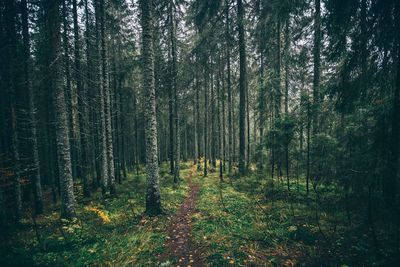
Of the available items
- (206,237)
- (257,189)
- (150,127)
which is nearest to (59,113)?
(150,127)

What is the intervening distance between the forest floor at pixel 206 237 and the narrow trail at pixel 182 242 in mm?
26

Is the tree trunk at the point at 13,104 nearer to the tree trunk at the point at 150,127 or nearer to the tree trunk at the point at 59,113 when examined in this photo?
the tree trunk at the point at 59,113

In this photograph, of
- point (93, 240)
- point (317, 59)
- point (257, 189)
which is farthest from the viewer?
point (317, 59)

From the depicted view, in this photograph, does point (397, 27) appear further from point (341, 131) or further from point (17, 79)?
point (17, 79)


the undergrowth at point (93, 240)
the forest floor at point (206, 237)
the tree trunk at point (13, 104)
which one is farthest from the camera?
the tree trunk at point (13, 104)

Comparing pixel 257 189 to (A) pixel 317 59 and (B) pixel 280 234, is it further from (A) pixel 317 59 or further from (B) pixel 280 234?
(A) pixel 317 59

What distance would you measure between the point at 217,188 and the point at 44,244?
354 inches

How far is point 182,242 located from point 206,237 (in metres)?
0.77

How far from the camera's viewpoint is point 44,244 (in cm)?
582

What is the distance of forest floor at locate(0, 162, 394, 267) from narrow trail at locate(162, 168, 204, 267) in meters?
0.03

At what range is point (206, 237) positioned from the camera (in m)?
6.18

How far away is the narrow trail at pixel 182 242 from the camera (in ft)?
16.9

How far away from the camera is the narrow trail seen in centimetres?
516

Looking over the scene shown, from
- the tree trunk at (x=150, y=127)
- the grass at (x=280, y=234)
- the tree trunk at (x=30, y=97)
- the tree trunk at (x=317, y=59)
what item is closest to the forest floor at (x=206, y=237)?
the grass at (x=280, y=234)
